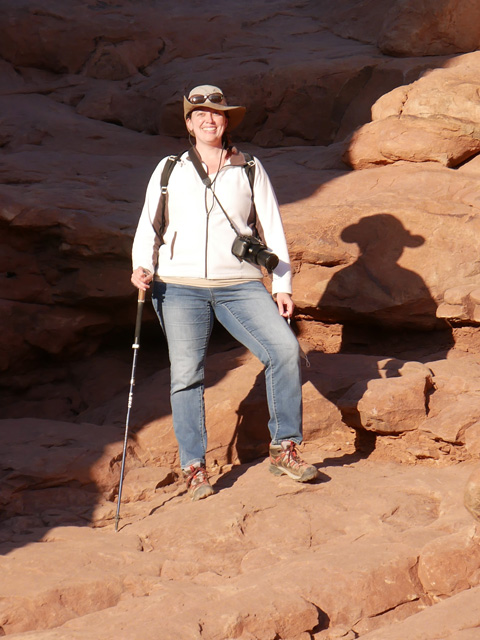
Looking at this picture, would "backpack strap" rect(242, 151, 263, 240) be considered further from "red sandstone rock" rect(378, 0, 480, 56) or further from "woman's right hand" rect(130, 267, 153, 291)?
"red sandstone rock" rect(378, 0, 480, 56)

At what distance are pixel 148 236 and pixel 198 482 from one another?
138 cm

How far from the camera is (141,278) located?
4.34 m

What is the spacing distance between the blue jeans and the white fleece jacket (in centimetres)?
13

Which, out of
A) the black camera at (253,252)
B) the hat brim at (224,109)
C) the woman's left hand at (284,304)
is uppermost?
the hat brim at (224,109)

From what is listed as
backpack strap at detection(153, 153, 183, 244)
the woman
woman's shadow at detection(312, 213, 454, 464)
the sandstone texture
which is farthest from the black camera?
woman's shadow at detection(312, 213, 454, 464)

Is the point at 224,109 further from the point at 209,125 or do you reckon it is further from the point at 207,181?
the point at 207,181

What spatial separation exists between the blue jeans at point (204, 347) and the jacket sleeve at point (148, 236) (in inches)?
7.7

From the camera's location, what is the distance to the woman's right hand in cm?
433

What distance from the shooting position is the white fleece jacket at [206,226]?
4418 mm

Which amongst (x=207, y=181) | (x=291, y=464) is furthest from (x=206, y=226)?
(x=291, y=464)

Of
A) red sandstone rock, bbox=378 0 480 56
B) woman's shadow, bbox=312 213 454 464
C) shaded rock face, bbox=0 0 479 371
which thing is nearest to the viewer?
woman's shadow, bbox=312 213 454 464

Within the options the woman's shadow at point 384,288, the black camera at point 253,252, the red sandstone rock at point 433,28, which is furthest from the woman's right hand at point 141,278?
the red sandstone rock at point 433,28

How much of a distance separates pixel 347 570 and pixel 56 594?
1.27 metres

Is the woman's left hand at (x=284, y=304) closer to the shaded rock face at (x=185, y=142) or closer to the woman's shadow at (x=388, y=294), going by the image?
the woman's shadow at (x=388, y=294)
